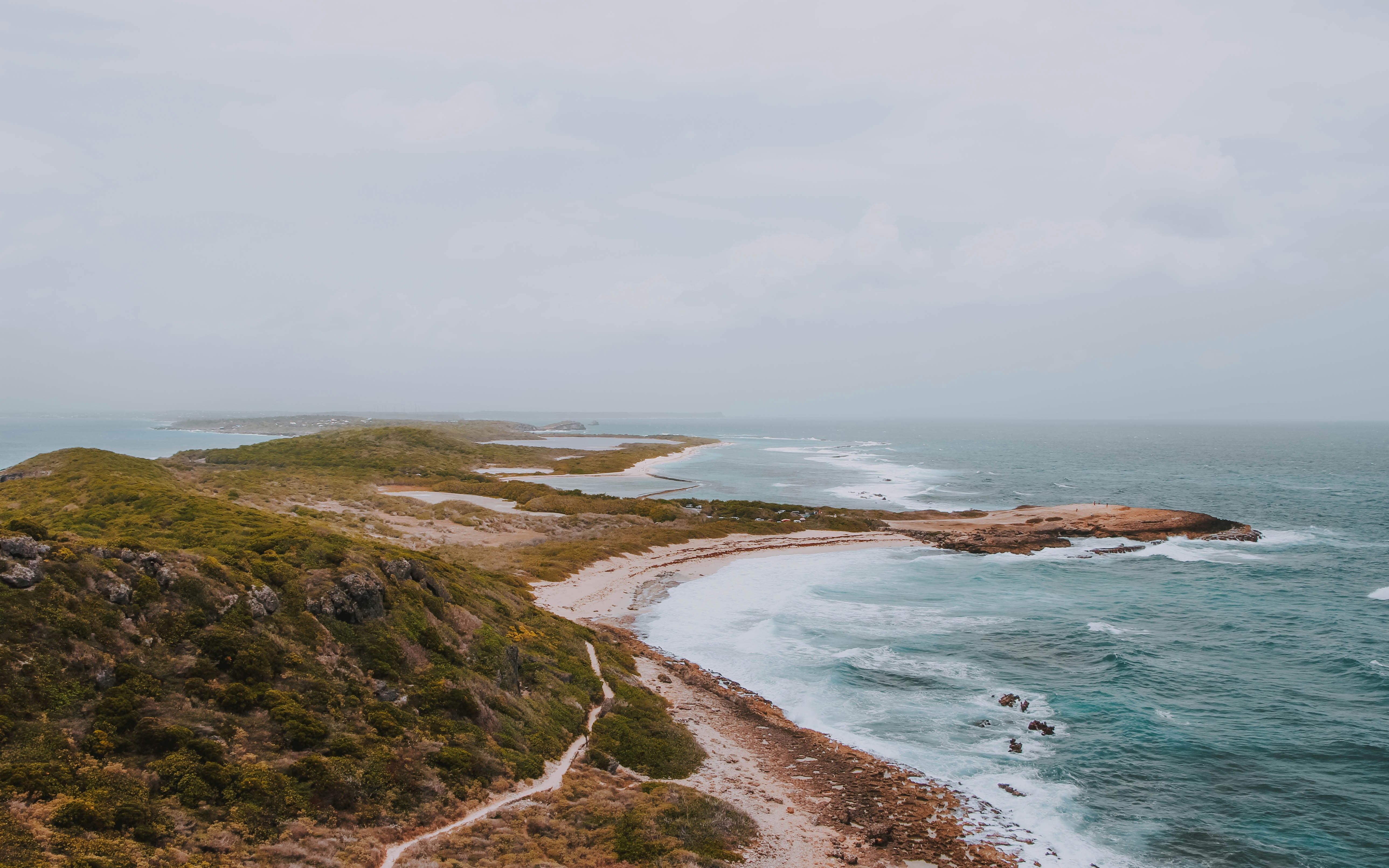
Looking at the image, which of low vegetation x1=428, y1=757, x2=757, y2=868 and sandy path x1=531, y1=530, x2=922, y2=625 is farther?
sandy path x1=531, y1=530, x2=922, y2=625

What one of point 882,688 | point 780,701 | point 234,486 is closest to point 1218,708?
point 882,688

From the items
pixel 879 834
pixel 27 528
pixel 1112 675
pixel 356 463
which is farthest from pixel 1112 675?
pixel 356 463

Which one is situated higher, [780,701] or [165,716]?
[165,716]

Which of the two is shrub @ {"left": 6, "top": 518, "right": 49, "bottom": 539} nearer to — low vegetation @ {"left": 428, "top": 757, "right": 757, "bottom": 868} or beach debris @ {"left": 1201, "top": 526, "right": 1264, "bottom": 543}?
low vegetation @ {"left": 428, "top": 757, "right": 757, "bottom": 868}

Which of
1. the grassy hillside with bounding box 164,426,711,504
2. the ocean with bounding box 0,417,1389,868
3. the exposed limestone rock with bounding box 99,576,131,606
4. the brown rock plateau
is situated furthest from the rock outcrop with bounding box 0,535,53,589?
the brown rock plateau

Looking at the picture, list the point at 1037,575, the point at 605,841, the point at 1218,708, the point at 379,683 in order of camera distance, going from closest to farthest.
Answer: the point at 605,841
the point at 379,683
the point at 1218,708
the point at 1037,575

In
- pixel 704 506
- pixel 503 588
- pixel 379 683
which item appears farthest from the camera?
pixel 704 506

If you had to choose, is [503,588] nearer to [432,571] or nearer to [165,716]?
[432,571]
